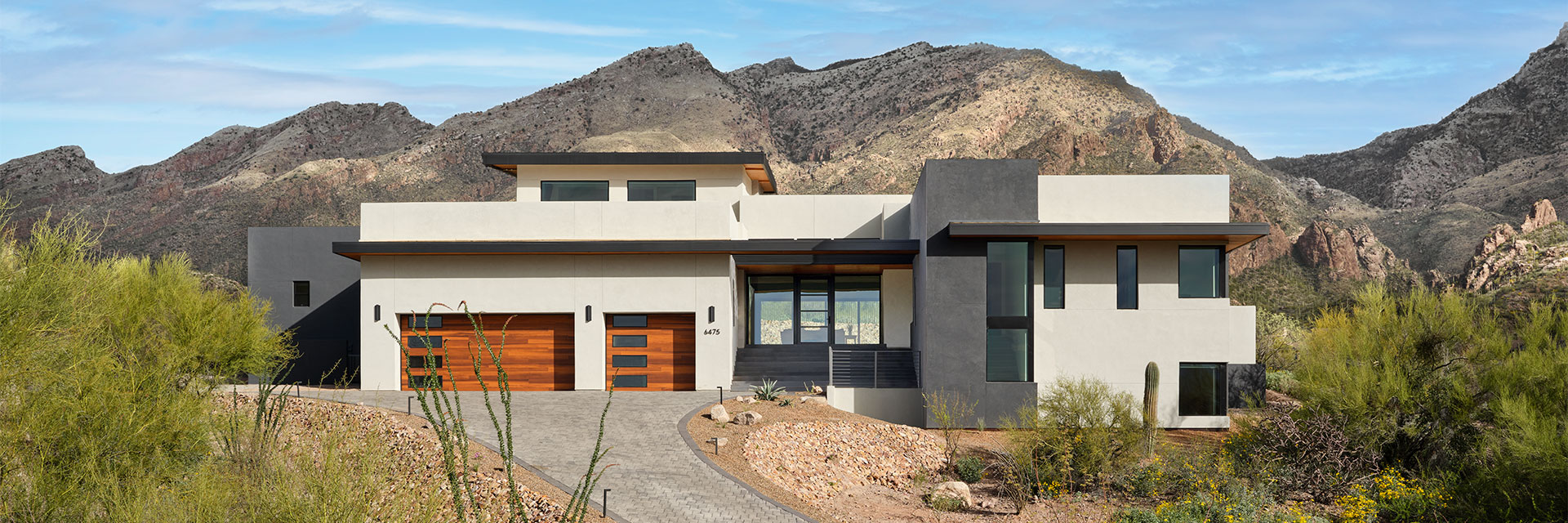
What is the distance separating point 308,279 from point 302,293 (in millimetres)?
460

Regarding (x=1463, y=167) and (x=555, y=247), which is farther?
(x=1463, y=167)

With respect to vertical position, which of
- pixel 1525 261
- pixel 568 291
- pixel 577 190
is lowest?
pixel 568 291

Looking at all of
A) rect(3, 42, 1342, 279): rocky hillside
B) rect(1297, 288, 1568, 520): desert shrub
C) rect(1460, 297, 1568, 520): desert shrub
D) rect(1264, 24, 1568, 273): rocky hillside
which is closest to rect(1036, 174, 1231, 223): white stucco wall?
rect(1297, 288, 1568, 520): desert shrub

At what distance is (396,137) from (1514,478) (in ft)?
364

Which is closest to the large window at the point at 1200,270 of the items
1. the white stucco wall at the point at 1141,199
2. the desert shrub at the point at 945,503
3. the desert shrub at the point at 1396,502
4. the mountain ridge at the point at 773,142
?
the white stucco wall at the point at 1141,199

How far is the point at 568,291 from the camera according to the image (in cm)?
1964

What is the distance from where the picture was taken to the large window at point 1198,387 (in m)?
18.1

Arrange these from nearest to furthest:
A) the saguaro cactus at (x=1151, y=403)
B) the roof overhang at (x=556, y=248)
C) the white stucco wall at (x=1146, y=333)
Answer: the saguaro cactus at (x=1151, y=403), the white stucco wall at (x=1146, y=333), the roof overhang at (x=556, y=248)

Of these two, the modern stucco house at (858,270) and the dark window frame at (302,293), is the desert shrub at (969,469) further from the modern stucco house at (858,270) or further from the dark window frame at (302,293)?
the dark window frame at (302,293)

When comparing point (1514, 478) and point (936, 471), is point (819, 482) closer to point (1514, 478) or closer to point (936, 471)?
point (936, 471)

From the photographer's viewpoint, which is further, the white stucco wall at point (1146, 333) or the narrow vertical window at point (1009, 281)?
the white stucco wall at point (1146, 333)

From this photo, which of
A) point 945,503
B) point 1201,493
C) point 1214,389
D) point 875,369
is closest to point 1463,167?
point 1214,389

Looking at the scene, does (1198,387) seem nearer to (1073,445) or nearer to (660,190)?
(1073,445)

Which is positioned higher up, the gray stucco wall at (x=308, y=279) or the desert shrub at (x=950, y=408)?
the gray stucco wall at (x=308, y=279)
